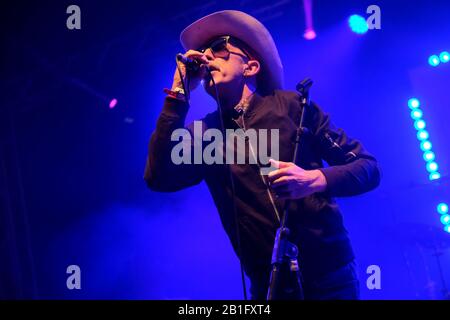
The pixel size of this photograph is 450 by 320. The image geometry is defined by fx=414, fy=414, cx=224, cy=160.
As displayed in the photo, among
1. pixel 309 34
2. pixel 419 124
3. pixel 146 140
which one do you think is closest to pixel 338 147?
pixel 419 124

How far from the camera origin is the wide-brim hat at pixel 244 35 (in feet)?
7.52

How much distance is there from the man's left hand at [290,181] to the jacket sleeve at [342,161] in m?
0.13

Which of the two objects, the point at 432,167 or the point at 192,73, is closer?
the point at 192,73

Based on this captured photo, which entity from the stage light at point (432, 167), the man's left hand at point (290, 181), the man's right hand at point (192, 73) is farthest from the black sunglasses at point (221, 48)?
the stage light at point (432, 167)

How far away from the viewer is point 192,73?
192 centimetres

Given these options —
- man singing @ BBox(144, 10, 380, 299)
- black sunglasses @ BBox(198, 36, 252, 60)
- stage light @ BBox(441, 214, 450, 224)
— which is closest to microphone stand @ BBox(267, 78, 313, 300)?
man singing @ BBox(144, 10, 380, 299)

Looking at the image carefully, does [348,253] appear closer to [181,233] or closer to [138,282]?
[181,233]

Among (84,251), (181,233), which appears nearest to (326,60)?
(181,233)

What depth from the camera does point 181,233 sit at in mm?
5129

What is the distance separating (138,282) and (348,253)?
402 centimetres

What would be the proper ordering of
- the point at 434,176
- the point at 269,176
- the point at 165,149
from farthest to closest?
the point at 434,176 → the point at 165,149 → the point at 269,176

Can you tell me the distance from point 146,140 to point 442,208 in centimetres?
339

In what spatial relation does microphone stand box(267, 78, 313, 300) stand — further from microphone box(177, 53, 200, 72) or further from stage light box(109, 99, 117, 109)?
stage light box(109, 99, 117, 109)

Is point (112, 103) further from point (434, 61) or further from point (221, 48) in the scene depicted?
point (434, 61)
